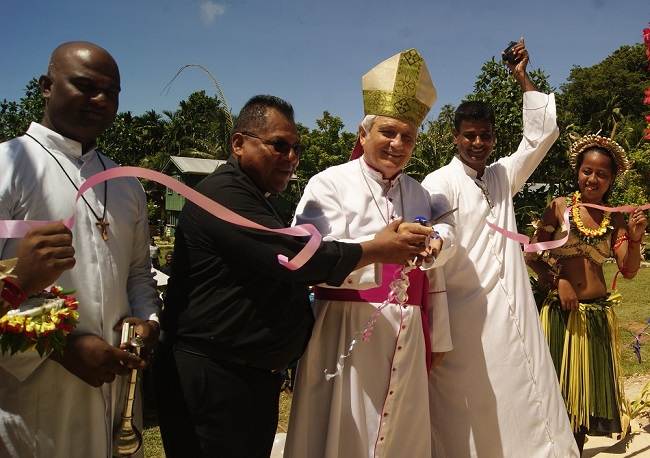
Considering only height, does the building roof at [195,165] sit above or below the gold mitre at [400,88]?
above

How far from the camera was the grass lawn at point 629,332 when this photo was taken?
490cm

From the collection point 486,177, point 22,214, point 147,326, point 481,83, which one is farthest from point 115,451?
point 481,83

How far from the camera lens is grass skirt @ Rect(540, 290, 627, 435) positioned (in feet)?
13.6

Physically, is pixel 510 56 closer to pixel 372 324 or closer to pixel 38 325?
pixel 372 324

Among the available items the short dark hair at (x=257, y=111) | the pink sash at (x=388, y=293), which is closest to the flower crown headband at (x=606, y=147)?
the pink sash at (x=388, y=293)

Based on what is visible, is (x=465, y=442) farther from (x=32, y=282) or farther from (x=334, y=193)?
(x=32, y=282)

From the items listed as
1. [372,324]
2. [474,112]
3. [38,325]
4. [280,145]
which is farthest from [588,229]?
[38,325]

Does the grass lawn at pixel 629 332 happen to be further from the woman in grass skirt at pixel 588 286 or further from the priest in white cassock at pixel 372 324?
the priest in white cassock at pixel 372 324

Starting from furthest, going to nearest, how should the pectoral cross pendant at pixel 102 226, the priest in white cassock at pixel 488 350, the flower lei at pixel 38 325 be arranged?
the priest in white cassock at pixel 488 350, the pectoral cross pendant at pixel 102 226, the flower lei at pixel 38 325

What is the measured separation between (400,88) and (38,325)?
2032 mm

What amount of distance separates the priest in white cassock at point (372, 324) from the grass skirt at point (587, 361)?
1.78 metres

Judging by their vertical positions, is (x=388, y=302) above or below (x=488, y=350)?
above

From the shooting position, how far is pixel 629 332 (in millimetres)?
7941

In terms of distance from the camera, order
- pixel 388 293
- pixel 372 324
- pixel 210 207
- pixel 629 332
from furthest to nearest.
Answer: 1. pixel 629 332
2. pixel 388 293
3. pixel 372 324
4. pixel 210 207
